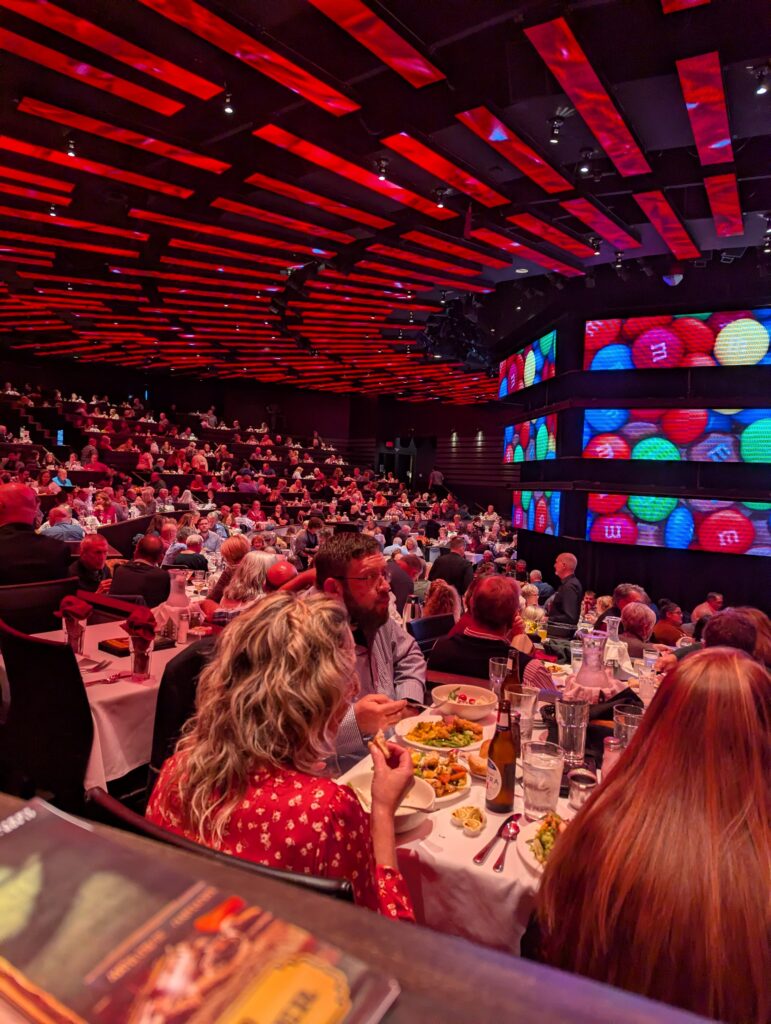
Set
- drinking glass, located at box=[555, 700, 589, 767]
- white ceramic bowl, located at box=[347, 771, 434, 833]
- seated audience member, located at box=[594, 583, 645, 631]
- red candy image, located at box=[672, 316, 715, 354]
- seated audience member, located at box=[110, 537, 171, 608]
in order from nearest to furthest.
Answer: white ceramic bowl, located at box=[347, 771, 434, 833]
drinking glass, located at box=[555, 700, 589, 767]
seated audience member, located at box=[110, 537, 171, 608]
seated audience member, located at box=[594, 583, 645, 631]
red candy image, located at box=[672, 316, 715, 354]

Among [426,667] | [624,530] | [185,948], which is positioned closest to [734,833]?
[185,948]

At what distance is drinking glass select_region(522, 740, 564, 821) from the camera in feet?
5.29

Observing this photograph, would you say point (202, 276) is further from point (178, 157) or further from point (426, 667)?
point (426, 667)

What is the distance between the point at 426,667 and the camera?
3.05m

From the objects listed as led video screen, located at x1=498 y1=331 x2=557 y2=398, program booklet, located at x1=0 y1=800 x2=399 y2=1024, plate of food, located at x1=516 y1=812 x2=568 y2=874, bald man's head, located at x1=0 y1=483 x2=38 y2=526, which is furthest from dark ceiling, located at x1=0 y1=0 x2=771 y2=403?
program booklet, located at x1=0 y1=800 x2=399 y2=1024

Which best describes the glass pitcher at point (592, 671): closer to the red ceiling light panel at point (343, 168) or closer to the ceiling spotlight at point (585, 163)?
the red ceiling light panel at point (343, 168)

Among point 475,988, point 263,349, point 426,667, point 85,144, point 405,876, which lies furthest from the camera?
point 263,349

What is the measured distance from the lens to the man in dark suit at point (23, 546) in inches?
153

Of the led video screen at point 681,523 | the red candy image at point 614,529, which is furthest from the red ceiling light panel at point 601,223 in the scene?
the red candy image at point 614,529

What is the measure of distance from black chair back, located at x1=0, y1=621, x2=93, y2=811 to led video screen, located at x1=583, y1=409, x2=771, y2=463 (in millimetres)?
7660

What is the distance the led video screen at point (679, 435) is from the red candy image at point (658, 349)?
600 millimetres

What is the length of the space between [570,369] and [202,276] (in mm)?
5346

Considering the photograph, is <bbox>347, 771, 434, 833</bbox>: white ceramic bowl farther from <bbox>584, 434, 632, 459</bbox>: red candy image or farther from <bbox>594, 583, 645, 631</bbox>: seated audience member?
<bbox>584, 434, 632, 459</bbox>: red candy image

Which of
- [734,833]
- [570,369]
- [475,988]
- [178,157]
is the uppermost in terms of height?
[178,157]
